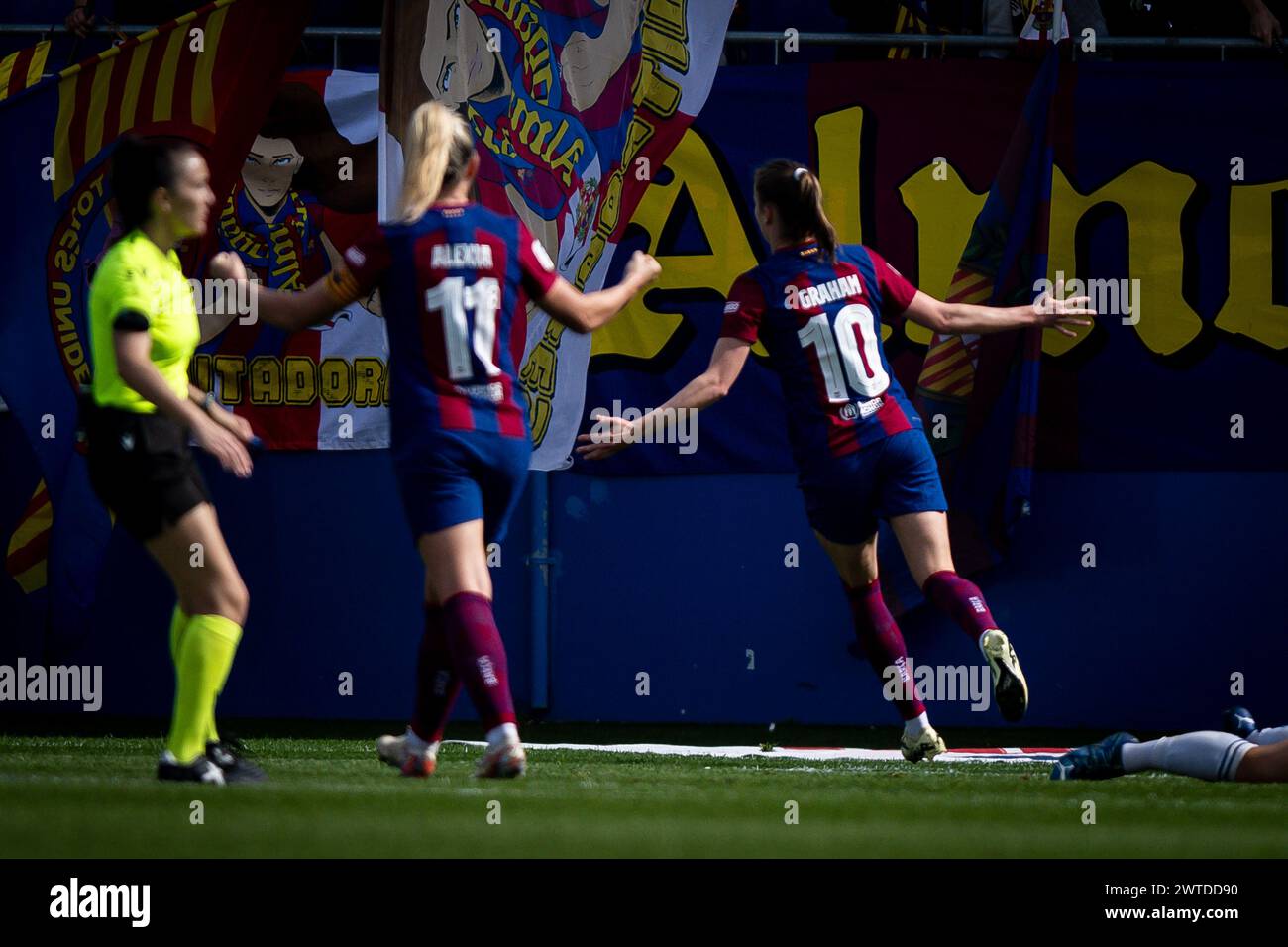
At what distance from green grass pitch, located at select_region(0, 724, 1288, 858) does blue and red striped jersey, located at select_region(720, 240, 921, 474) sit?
135cm

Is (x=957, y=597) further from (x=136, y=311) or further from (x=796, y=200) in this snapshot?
(x=136, y=311)

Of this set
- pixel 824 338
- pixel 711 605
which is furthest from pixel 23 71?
pixel 824 338

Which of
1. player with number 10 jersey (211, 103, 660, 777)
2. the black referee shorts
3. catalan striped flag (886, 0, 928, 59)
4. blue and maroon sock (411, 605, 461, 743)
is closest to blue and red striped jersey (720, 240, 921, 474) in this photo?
player with number 10 jersey (211, 103, 660, 777)

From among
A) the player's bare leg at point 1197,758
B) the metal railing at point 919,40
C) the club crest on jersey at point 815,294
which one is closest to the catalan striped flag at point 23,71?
the metal railing at point 919,40

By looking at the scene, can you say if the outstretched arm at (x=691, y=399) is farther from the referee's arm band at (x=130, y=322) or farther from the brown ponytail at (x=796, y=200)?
the referee's arm band at (x=130, y=322)

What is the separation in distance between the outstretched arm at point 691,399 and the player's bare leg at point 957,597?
887 millimetres

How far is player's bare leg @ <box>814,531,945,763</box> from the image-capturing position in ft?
21.9

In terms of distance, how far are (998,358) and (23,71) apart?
19.1ft

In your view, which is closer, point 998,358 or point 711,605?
point 998,358

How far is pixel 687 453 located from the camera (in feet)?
33.0

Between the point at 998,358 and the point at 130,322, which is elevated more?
the point at 998,358

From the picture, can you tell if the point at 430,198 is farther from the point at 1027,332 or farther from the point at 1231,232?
the point at 1231,232

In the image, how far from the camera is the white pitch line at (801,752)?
7961mm

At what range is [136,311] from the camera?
4953 mm
